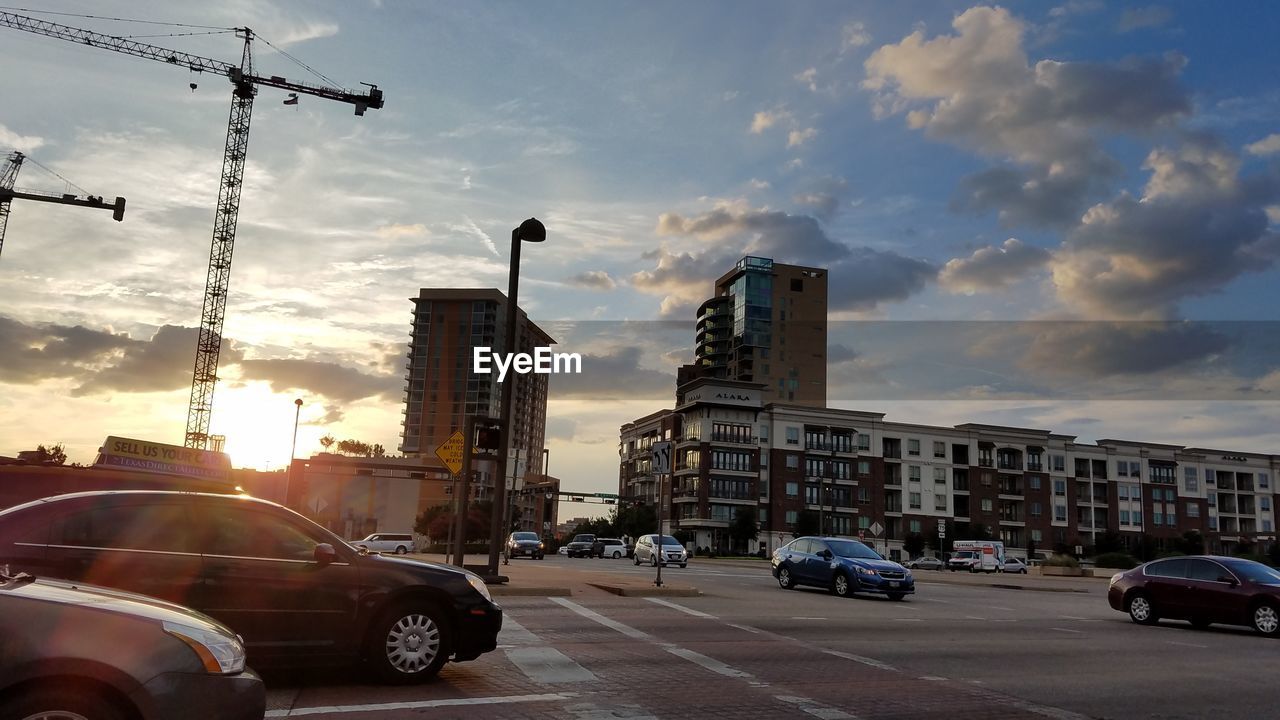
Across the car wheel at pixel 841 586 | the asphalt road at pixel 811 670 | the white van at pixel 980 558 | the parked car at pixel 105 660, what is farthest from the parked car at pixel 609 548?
the parked car at pixel 105 660

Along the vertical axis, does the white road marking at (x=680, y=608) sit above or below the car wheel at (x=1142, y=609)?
below

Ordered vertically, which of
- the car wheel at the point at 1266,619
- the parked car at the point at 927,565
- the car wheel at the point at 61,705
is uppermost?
the car wheel at the point at 61,705

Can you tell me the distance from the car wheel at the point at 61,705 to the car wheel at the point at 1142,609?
60.6 feet

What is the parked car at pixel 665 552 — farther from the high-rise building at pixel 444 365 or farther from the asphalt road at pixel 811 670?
the high-rise building at pixel 444 365

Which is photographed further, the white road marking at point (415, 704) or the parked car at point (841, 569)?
the parked car at point (841, 569)

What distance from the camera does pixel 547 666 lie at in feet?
31.7

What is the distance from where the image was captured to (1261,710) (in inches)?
340

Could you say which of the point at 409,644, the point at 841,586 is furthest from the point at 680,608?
the point at 409,644

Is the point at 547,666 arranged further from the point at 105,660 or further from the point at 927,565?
the point at 927,565

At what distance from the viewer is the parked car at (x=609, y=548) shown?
67812 millimetres

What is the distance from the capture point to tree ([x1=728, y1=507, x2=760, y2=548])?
9325 cm

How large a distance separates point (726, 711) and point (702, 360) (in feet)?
460

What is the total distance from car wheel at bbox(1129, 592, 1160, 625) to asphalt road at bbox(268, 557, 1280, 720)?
18.9 inches

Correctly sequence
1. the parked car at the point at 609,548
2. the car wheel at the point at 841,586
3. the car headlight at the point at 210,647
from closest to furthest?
the car headlight at the point at 210,647 → the car wheel at the point at 841,586 → the parked car at the point at 609,548
